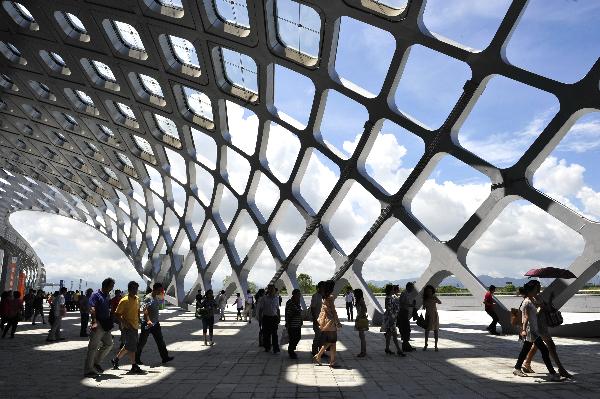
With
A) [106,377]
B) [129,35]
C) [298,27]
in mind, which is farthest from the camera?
[129,35]

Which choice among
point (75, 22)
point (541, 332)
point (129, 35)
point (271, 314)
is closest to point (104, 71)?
point (75, 22)

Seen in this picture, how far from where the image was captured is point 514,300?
22438mm

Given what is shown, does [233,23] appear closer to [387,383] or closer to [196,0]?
[196,0]

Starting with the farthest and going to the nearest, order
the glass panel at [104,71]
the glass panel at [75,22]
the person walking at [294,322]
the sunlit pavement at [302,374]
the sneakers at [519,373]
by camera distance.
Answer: the glass panel at [104,71]
the glass panel at [75,22]
the person walking at [294,322]
the sneakers at [519,373]
the sunlit pavement at [302,374]

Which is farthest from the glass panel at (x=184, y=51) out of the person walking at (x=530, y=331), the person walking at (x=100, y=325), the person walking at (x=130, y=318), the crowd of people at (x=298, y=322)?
the person walking at (x=530, y=331)

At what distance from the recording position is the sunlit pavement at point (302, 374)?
228 inches

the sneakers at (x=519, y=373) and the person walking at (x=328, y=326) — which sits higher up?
the person walking at (x=328, y=326)

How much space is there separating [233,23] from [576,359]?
13250 millimetres

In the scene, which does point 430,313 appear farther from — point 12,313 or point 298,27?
point 12,313

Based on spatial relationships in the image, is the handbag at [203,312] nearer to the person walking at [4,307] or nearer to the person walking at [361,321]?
the person walking at [361,321]

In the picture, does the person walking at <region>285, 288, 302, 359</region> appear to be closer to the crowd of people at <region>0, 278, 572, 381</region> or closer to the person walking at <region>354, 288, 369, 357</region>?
the crowd of people at <region>0, 278, 572, 381</region>

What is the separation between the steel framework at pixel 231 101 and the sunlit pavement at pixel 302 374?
3.26m

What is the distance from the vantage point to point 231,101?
19.9 meters

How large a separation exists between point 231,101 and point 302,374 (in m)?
14.8
